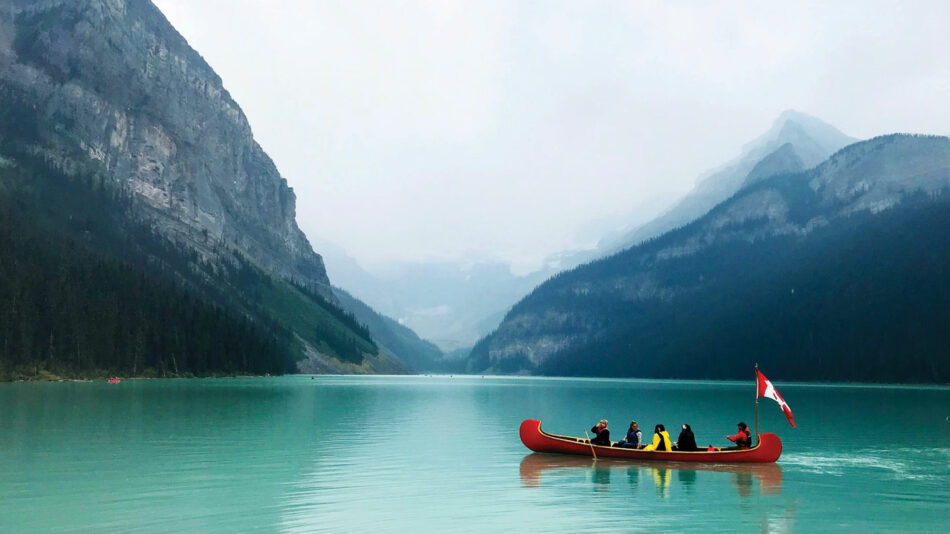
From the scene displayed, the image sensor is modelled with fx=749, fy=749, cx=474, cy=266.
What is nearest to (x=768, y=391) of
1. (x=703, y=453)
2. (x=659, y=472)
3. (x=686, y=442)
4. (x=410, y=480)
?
(x=703, y=453)

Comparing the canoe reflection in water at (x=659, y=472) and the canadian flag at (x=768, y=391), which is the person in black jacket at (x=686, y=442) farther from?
the canadian flag at (x=768, y=391)

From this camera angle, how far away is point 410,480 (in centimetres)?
4000

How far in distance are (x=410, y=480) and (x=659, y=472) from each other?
1524 cm

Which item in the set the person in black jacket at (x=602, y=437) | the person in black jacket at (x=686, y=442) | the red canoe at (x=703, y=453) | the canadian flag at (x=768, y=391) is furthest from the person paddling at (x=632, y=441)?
the canadian flag at (x=768, y=391)

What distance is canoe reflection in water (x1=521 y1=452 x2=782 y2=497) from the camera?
3962 cm

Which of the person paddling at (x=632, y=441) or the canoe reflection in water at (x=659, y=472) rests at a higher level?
the person paddling at (x=632, y=441)

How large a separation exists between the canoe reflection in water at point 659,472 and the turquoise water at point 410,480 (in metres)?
0.19

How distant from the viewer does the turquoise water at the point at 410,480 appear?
29.5 m

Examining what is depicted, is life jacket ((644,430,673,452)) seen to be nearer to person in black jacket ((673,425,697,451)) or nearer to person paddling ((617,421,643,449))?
person in black jacket ((673,425,697,451))

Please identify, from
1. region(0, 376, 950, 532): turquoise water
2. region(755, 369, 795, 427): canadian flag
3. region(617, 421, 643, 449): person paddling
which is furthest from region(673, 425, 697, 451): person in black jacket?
region(755, 369, 795, 427): canadian flag

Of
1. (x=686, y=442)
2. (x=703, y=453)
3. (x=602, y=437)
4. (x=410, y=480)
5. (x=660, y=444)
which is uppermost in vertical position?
(x=602, y=437)

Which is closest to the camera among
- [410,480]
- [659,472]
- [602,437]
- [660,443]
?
[410,480]

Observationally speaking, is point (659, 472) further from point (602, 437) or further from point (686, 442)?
point (602, 437)

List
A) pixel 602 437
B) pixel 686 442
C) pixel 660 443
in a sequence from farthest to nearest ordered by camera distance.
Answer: pixel 602 437 → pixel 686 442 → pixel 660 443
